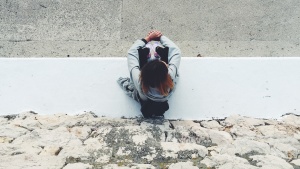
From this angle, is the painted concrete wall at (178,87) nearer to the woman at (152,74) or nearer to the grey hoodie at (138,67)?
the woman at (152,74)

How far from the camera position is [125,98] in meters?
3.54

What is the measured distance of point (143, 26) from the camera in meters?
4.71

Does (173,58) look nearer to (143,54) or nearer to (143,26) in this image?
(143,54)

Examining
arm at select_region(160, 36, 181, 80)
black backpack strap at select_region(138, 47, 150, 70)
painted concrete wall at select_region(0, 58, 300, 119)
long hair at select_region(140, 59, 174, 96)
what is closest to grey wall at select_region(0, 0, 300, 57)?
painted concrete wall at select_region(0, 58, 300, 119)

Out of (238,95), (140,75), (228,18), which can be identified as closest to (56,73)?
(140,75)

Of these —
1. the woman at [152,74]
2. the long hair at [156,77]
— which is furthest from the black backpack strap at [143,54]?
the long hair at [156,77]

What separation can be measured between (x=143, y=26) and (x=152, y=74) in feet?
6.13

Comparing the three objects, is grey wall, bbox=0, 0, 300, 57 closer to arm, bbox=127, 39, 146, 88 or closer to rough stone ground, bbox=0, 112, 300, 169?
arm, bbox=127, 39, 146, 88

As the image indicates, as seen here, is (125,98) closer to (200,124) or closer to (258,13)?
(200,124)

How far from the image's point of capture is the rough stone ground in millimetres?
2838

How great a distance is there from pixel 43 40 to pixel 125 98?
1.61m

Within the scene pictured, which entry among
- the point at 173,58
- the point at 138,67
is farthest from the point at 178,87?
the point at 138,67

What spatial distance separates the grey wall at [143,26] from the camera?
4559 mm

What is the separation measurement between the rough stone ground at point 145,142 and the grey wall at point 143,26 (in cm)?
131
